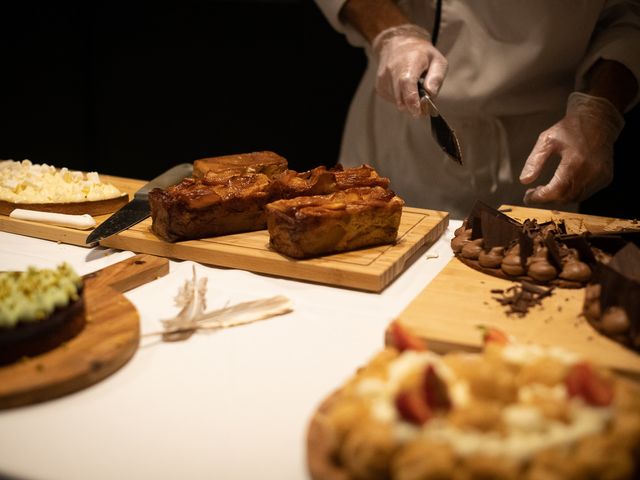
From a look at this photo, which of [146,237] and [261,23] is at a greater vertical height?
[261,23]

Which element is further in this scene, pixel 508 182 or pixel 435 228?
pixel 508 182

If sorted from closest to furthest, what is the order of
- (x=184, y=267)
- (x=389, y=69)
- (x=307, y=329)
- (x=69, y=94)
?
1. (x=307, y=329)
2. (x=184, y=267)
3. (x=389, y=69)
4. (x=69, y=94)

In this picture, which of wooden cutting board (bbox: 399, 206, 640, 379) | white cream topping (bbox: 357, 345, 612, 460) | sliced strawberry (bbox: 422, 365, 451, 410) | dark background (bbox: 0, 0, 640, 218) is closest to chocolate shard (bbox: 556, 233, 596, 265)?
wooden cutting board (bbox: 399, 206, 640, 379)

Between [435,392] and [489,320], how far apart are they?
0.69 meters

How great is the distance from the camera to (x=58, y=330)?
1687mm

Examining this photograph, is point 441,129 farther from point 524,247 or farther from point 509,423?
point 509,423

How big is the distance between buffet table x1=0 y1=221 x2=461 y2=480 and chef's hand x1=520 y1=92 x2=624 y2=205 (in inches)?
35.6

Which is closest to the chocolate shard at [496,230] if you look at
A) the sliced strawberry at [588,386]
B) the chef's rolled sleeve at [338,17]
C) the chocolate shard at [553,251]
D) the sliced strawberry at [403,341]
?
the chocolate shard at [553,251]

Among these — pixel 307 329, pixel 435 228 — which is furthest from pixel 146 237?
pixel 435 228

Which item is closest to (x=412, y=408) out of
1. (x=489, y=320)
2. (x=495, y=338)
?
(x=495, y=338)

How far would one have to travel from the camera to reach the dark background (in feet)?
18.4

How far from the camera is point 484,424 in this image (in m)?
1.21

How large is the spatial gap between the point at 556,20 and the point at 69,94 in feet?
14.3

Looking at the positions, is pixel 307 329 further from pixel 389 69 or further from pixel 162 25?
pixel 162 25
